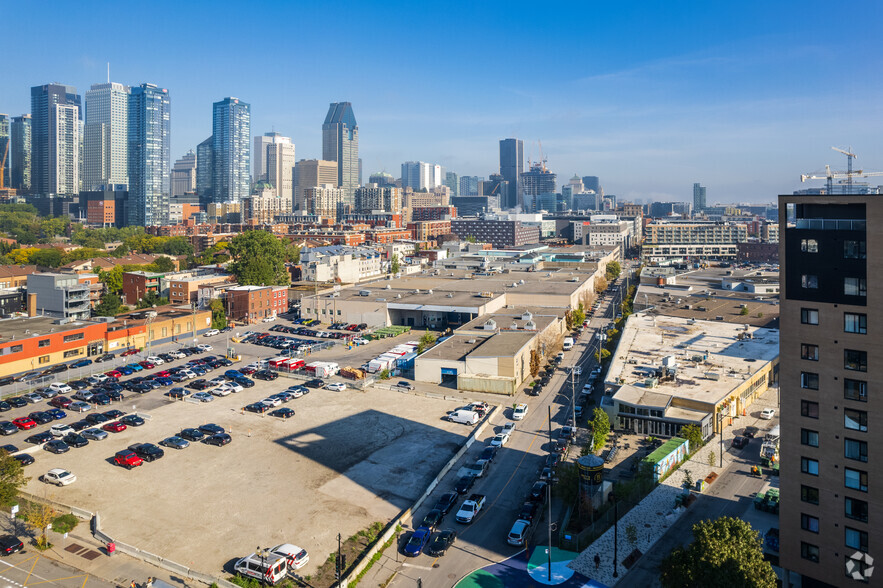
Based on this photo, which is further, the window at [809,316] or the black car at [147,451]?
the black car at [147,451]

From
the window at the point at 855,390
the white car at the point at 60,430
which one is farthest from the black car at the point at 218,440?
the window at the point at 855,390

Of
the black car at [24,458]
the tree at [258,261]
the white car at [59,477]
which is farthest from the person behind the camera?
the tree at [258,261]

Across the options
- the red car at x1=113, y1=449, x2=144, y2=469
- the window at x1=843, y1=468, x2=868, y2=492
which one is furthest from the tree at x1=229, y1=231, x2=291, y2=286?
the window at x1=843, y1=468, x2=868, y2=492

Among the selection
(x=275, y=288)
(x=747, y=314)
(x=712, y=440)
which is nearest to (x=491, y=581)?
(x=712, y=440)

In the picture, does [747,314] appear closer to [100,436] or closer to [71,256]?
[100,436]

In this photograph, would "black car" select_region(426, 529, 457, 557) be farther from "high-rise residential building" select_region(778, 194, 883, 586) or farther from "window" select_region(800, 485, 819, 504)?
"window" select_region(800, 485, 819, 504)

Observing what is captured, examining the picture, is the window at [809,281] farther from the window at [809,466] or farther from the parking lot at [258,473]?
the parking lot at [258,473]
